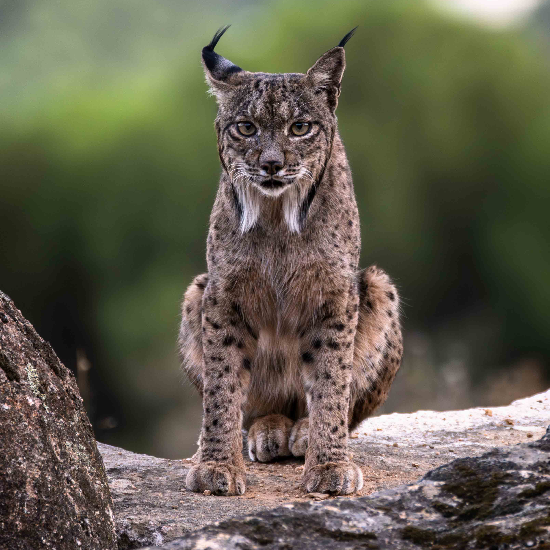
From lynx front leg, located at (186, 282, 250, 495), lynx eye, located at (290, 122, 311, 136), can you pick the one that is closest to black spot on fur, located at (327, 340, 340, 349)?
lynx front leg, located at (186, 282, 250, 495)

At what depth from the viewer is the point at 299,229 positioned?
405 cm

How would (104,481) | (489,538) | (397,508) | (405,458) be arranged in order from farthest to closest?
(405,458) < (104,481) < (397,508) < (489,538)

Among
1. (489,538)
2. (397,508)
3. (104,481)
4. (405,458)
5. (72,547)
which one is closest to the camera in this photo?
(489,538)

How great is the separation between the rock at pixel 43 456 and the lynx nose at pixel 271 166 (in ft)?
5.23

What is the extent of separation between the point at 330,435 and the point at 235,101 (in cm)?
172

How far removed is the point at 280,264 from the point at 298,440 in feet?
3.58

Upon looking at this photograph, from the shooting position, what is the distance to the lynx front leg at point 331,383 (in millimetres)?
3994

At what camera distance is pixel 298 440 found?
14.9ft

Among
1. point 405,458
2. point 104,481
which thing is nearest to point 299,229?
point 405,458

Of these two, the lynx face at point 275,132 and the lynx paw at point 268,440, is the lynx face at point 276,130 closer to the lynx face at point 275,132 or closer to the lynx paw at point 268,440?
the lynx face at point 275,132

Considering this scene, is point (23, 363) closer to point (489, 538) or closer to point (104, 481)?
point (104, 481)

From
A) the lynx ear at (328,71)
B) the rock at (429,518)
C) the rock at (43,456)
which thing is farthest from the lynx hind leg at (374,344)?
the rock at (429,518)

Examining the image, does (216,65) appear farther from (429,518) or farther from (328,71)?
(429,518)

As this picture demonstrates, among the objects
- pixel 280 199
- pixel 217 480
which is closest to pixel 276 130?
pixel 280 199
